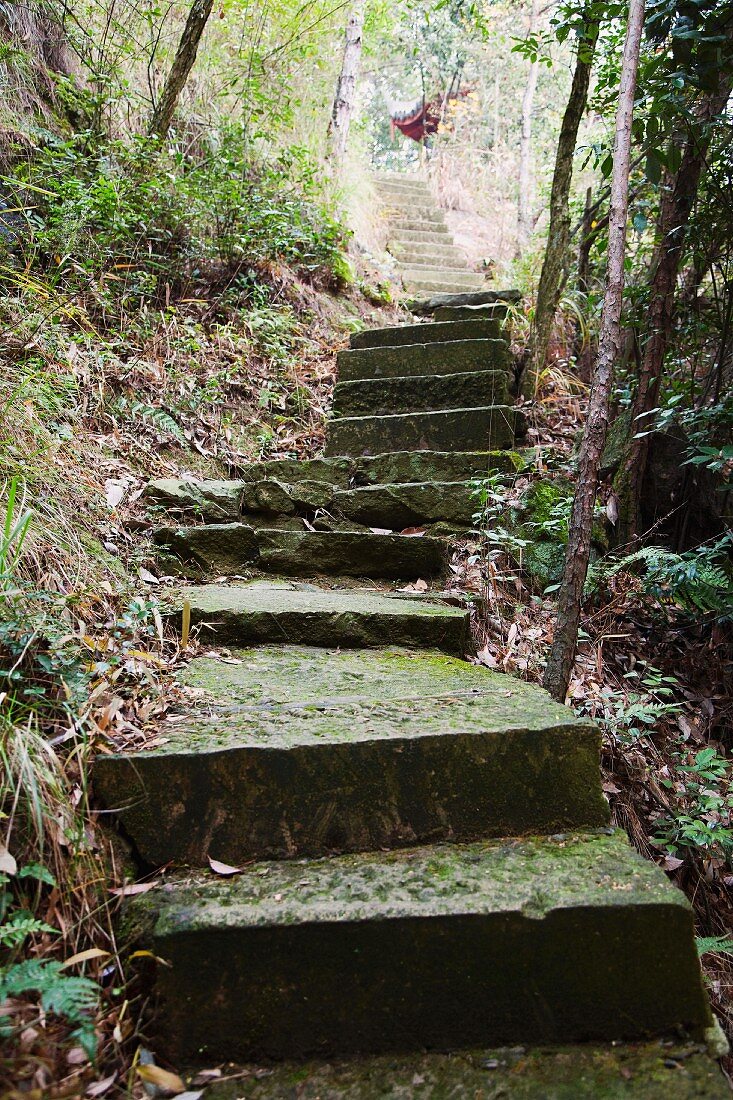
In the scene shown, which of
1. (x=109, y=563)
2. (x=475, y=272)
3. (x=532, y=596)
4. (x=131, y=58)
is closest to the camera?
(x=109, y=563)

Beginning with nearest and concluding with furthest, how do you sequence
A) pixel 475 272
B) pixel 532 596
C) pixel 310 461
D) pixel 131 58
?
pixel 532 596 → pixel 310 461 → pixel 131 58 → pixel 475 272

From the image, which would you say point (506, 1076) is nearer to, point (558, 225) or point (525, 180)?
point (558, 225)

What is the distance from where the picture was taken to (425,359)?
14.4 ft

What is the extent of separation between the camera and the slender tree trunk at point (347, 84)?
7.43 m

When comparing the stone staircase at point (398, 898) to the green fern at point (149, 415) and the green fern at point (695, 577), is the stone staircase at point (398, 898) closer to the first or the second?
the green fern at point (695, 577)

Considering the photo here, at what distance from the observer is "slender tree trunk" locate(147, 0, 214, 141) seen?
4508 mm

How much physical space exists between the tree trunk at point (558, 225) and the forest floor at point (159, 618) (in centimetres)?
20

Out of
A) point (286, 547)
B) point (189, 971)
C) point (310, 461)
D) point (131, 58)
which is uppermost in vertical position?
point (131, 58)

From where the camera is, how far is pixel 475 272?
27.4 ft

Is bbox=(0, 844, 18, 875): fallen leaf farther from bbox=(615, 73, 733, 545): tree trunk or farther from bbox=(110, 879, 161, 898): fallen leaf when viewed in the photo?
bbox=(615, 73, 733, 545): tree trunk

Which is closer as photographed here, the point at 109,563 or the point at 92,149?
the point at 109,563

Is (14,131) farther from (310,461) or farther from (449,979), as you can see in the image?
(449,979)

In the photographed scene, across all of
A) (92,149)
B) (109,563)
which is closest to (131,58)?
(92,149)

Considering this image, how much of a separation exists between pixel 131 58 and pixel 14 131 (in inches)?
51.8
